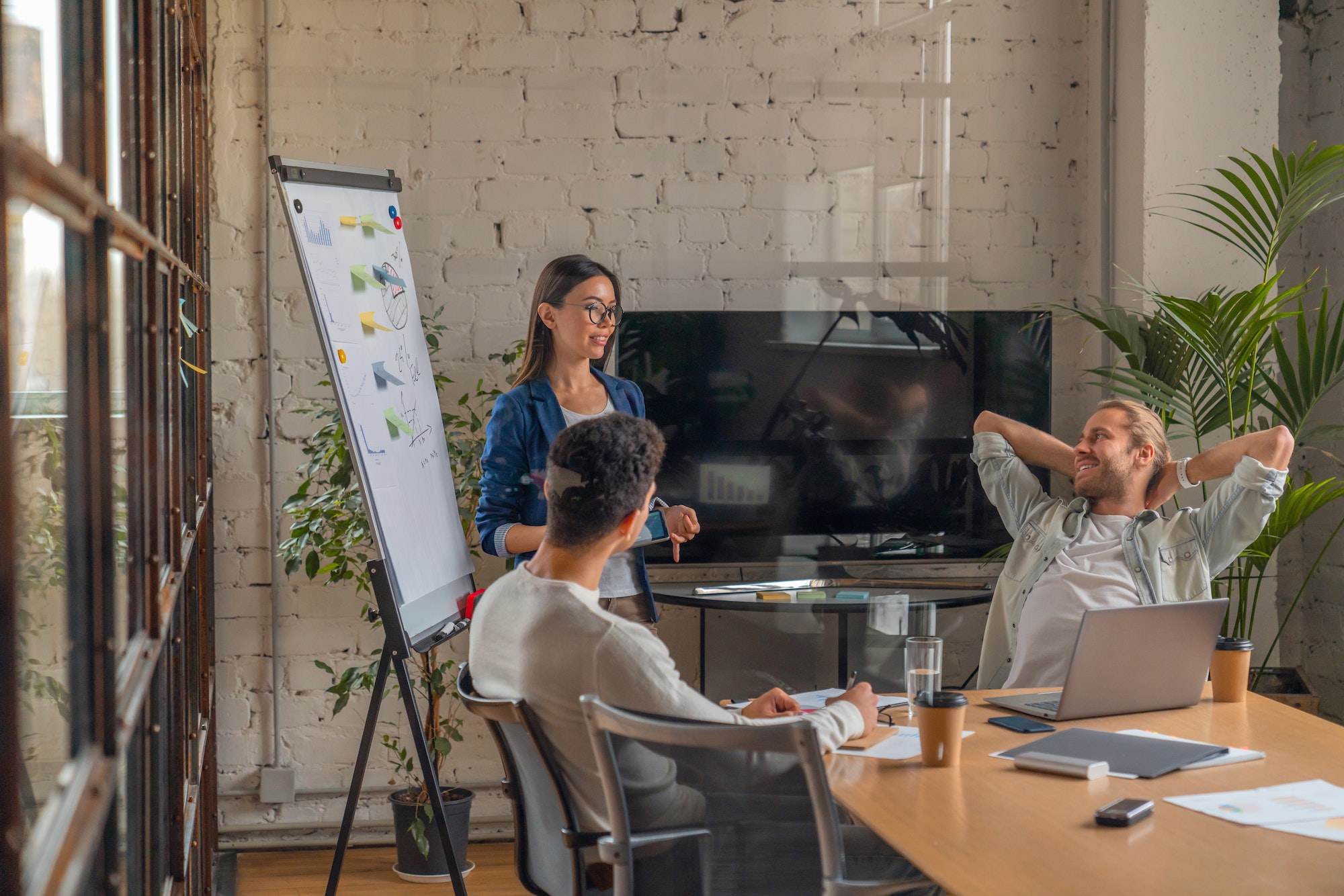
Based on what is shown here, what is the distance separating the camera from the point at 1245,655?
206 centimetres

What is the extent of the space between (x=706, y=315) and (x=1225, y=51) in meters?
1.74

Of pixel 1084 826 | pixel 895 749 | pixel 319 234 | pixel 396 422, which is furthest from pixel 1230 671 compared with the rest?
pixel 319 234

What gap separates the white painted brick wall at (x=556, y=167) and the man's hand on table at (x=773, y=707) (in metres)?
1.80

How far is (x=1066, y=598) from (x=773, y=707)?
0.97 metres

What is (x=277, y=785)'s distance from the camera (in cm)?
342

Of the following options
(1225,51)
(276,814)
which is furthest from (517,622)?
(1225,51)

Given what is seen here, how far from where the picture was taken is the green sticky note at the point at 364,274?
2643mm

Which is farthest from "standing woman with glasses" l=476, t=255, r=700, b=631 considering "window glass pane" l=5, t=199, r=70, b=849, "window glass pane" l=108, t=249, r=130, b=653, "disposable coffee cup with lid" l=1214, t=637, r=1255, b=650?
"window glass pane" l=5, t=199, r=70, b=849

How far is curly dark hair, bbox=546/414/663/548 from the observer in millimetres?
1606

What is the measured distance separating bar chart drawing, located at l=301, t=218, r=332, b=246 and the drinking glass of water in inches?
58.4

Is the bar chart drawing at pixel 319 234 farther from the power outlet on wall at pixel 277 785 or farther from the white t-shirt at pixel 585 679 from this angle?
the power outlet on wall at pixel 277 785

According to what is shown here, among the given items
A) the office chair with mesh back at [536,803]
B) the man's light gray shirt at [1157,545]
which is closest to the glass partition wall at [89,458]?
the office chair with mesh back at [536,803]

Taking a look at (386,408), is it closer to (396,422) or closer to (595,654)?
(396,422)

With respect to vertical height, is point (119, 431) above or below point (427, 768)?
above
